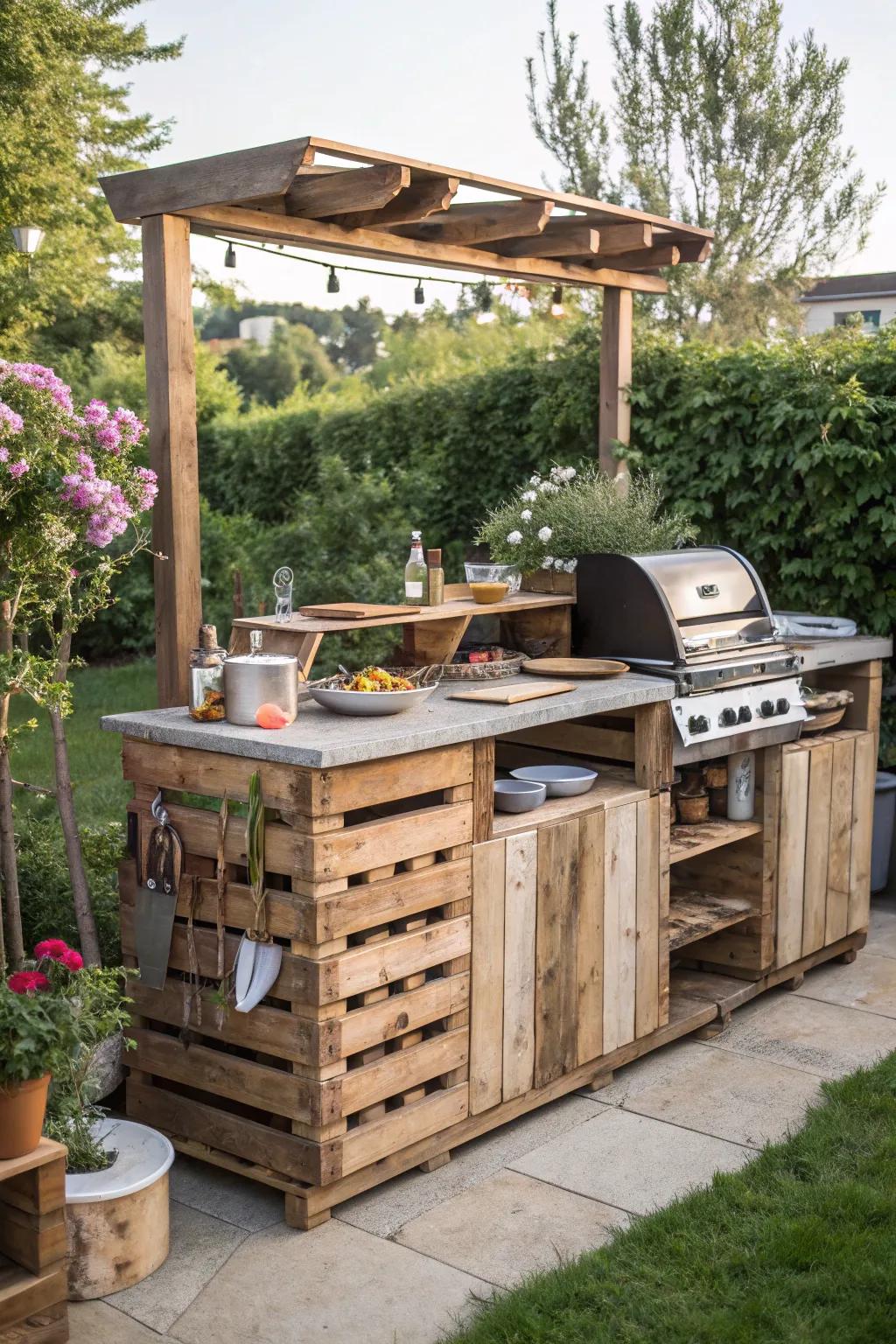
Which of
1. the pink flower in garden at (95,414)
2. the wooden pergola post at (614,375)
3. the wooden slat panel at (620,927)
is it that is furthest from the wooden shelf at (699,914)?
the pink flower in garden at (95,414)

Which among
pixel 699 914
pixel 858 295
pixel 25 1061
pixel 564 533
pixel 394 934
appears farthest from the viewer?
pixel 858 295

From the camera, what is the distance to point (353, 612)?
3488 mm

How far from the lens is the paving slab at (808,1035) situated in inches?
151

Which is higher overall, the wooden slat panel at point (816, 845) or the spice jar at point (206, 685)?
the spice jar at point (206, 685)

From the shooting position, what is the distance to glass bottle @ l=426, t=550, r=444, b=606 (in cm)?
382

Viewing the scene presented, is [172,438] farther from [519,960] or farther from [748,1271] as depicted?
[748,1271]

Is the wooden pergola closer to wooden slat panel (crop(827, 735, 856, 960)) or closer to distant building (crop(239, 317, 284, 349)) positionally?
wooden slat panel (crop(827, 735, 856, 960))

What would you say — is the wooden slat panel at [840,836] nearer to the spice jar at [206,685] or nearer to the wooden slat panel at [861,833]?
the wooden slat panel at [861,833]

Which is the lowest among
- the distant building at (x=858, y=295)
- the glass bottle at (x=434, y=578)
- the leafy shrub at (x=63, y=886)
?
the leafy shrub at (x=63, y=886)

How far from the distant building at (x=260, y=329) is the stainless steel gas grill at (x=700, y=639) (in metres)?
32.7

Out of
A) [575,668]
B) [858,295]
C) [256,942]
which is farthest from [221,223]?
[858,295]

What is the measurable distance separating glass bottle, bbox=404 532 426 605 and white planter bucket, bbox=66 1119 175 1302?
1764 mm

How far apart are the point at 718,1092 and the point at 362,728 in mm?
1532

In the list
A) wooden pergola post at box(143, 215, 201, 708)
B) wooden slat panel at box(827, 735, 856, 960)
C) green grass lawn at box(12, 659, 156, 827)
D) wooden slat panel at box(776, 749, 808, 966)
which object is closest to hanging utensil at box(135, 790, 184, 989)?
wooden pergola post at box(143, 215, 201, 708)
